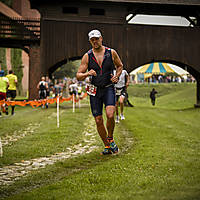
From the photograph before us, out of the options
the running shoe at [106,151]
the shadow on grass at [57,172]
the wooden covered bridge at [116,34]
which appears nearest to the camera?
the shadow on grass at [57,172]

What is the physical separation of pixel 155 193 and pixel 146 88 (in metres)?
43.3

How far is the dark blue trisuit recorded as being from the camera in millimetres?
6281

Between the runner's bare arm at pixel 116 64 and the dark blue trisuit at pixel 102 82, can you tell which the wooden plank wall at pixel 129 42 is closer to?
the runner's bare arm at pixel 116 64

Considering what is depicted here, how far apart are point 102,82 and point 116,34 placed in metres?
17.6

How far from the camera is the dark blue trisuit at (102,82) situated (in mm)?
6281

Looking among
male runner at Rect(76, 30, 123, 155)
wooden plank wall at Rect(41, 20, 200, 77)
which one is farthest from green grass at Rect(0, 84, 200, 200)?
wooden plank wall at Rect(41, 20, 200, 77)

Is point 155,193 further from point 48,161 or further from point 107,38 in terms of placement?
point 107,38

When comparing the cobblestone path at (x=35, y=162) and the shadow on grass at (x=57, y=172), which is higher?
the shadow on grass at (x=57, y=172)

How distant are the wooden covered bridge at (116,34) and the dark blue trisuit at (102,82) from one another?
16.8 metres

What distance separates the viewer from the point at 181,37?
78.5 ft

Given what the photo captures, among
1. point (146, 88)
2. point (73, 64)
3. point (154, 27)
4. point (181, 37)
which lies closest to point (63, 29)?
point (154, 27)

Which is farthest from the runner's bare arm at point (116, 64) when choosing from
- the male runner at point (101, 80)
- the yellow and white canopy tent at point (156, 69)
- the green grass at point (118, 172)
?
the yellow and white canopy tent at point (156, 69)

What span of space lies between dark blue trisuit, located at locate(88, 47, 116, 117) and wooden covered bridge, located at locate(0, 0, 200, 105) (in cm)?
1680

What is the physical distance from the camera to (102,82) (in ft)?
20.6
